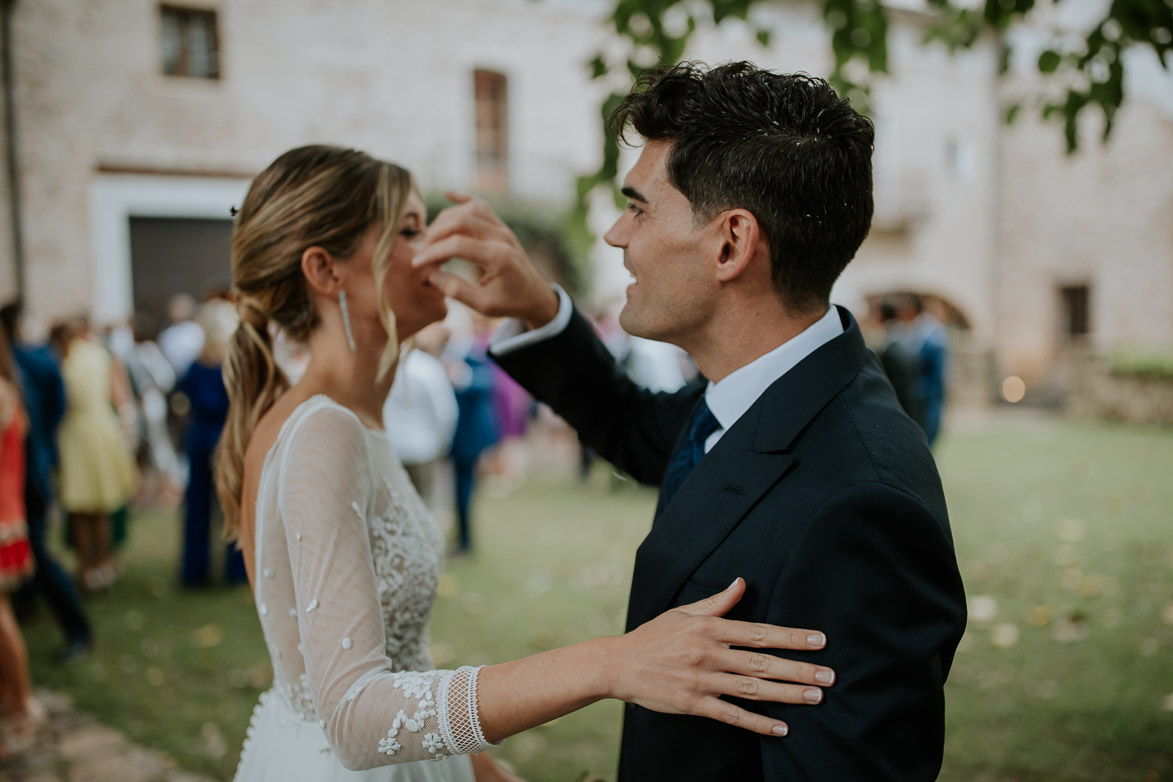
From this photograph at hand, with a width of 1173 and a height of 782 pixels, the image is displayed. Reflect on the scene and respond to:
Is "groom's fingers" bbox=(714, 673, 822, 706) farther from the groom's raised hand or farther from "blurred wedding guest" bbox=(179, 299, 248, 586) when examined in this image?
"blurred wedding guest" bbox=(179, 299, 248, 586)

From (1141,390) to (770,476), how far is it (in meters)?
15.2

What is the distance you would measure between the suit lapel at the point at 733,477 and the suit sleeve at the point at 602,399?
1.89ft

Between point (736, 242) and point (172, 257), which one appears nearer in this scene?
point (736, 242)

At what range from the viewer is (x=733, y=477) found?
55.7 inches

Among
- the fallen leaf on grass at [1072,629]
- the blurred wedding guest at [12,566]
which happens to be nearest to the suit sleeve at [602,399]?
the blurred wedding guest at [12,566]

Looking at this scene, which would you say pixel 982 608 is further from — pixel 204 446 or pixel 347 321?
pixel 204 446

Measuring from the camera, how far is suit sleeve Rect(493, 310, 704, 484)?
2129 mm

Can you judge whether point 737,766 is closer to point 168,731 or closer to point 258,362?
point 258,362

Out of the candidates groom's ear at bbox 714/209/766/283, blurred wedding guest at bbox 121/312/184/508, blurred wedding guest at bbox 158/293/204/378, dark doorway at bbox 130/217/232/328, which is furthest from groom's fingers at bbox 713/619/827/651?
dark doorway at bbox 130/217/232/328

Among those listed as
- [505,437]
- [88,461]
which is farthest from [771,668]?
[505,437]

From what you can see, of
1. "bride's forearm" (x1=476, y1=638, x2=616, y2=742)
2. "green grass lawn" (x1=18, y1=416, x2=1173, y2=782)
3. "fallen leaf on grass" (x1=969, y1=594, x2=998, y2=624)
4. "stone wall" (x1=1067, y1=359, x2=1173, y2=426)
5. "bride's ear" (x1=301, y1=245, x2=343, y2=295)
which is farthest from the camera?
"stone wall" (x1=1067, y1=359, x2=1173, y2=426)

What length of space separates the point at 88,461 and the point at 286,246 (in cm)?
546

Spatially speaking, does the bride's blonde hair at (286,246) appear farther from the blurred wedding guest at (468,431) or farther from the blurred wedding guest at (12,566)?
the blurred wedding guest at (468,431)

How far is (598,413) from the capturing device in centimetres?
224
